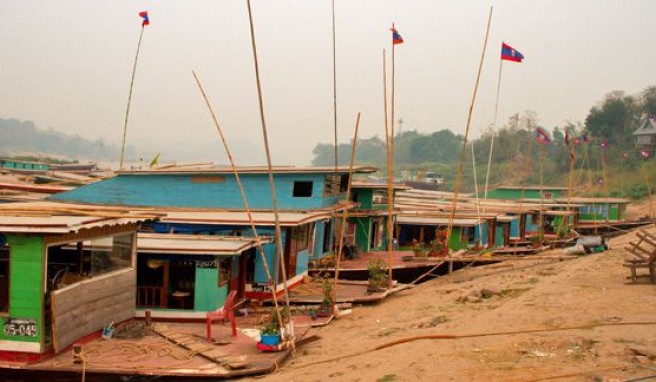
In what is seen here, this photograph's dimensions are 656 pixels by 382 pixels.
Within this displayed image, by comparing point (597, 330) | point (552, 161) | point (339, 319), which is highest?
point (552, 161)

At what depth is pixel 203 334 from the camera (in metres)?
12.7

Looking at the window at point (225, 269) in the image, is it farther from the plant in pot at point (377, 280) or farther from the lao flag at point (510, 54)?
the lao flag at point (510, 54)

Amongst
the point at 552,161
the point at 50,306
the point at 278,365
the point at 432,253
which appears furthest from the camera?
the point at 552,161

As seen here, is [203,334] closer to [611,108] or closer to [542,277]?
[542,277]

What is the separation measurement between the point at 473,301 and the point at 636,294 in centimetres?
360

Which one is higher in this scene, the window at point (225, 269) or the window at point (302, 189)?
the window at point (302, 189)

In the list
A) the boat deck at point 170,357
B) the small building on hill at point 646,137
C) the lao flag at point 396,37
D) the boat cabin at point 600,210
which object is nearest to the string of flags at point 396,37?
the lao flag at point 396,37

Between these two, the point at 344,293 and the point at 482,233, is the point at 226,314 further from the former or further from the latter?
the point at 482,233

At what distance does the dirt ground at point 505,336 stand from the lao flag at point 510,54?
7848 mm

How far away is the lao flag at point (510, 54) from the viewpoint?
70.4 ft

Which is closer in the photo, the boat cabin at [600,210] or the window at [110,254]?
the window at [110,254]

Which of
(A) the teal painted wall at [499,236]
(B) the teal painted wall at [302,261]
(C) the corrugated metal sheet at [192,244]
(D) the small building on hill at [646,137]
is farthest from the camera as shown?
(D) the small building on hill at [646,137]

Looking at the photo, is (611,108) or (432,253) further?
(611,108)

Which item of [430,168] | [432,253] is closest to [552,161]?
[430,168]
